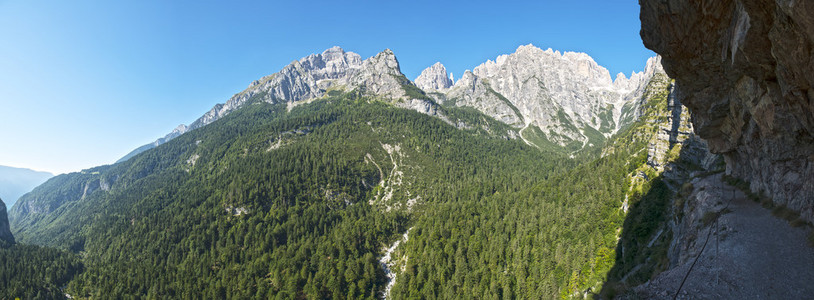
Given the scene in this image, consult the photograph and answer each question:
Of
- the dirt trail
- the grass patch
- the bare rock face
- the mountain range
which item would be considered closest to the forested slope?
the mountain range

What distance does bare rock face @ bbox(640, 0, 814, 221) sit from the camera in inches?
564

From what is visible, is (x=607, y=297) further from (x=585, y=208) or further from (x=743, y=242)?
(x=585, y=208)

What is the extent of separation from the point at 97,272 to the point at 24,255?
44357 mm

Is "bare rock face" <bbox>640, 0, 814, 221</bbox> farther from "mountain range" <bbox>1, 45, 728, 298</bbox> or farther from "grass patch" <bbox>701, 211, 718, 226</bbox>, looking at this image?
"mountain range" <bbox>1, 45, 728, 298</bbox>

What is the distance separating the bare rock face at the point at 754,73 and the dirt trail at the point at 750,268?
285cm

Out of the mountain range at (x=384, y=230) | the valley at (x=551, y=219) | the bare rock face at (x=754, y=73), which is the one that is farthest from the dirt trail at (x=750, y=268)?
the mountain range at (x=384, y=230)

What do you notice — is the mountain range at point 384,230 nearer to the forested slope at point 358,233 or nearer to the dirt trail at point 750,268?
the forested slope at point 358,233

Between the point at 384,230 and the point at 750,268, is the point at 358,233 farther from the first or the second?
the point at 750,268

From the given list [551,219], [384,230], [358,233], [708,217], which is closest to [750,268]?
[708,217]

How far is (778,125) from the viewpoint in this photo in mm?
21312

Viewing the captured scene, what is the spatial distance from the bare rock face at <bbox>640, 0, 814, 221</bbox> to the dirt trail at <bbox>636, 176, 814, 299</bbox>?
112 inches

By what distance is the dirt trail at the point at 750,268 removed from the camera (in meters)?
15.3

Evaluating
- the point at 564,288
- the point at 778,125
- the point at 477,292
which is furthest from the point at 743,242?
the point at 477,292

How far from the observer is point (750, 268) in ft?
55.7
